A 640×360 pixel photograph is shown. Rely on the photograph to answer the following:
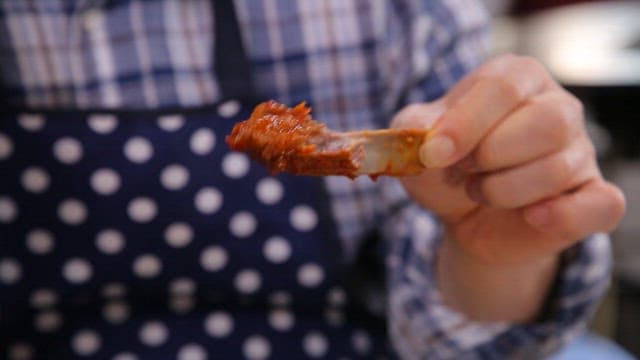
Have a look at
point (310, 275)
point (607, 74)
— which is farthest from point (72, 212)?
point (607, 74)

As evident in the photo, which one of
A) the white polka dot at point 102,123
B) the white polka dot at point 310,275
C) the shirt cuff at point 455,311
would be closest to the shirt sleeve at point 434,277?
the shirt cuff at point 455,311

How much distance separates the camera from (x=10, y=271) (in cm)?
61

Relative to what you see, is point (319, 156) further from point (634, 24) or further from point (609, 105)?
point (634, 24)

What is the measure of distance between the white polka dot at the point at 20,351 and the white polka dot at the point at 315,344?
0.27 meters

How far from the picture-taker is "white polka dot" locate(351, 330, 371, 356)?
682 mm

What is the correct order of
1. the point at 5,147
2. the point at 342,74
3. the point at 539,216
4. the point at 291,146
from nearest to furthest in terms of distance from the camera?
the point at 291,146 → the point at 539,216 → the point at 5,147 → the point at 342,74

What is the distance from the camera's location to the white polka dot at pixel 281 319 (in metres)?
0.65

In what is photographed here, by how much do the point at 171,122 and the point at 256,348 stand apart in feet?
0.80

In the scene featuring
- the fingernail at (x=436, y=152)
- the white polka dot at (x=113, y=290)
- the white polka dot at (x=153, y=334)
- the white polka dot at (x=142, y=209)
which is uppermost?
the fingernail at (x=436, y=152)

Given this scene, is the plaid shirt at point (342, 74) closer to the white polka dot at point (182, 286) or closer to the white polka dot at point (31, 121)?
the white polka dot at point (31, 121)

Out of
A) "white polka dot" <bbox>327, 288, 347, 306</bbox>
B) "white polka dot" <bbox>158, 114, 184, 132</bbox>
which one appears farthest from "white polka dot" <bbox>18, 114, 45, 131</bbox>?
"white polka dot" <bbox>327, 288, 347, 306</bbox>

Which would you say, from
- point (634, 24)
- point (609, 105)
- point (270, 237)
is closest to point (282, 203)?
point (270, 237)

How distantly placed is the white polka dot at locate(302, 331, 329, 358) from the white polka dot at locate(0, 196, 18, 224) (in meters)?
0.31

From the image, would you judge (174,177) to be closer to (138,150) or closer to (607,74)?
(138,150)
